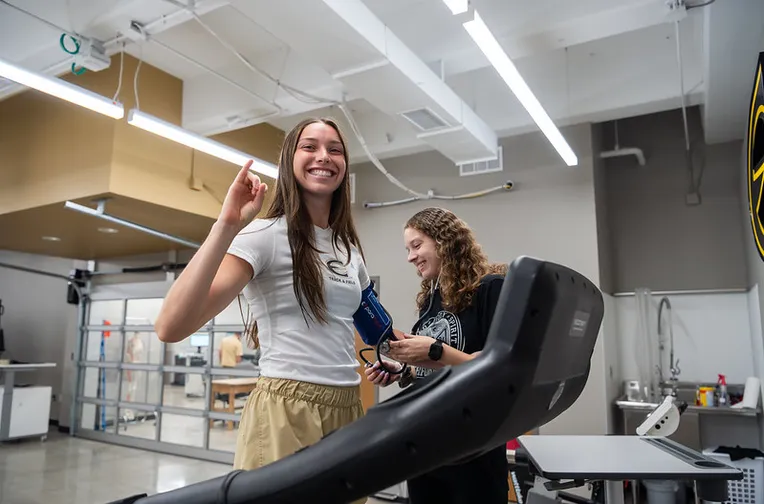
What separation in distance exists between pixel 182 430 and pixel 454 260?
6.54 meters

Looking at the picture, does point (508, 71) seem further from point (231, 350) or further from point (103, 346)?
point (103, 346)

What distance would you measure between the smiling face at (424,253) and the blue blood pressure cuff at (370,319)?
2.93ft

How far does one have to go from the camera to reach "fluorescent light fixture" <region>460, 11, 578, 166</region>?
2.63 meters

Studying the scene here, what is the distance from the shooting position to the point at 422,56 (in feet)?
13.4

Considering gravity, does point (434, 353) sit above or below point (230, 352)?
above

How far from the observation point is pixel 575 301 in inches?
20.6

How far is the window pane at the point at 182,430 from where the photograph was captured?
22.1 feet

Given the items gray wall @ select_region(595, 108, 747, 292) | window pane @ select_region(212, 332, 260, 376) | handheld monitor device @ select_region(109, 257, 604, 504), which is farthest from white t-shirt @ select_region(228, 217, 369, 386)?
window pane @ select_region(212, 332, 260, 376)

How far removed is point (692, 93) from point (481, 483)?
4119 mm

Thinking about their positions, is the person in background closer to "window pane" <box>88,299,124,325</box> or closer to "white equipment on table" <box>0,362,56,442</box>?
"window pane" <box>88,299,124,325</box>

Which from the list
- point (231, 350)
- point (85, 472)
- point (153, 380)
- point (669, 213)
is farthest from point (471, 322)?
point (153, 380)

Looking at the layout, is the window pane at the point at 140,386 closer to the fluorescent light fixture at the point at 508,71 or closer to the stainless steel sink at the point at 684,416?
the stainless steel sink at the point at 684,416

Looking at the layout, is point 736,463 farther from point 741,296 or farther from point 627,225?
point 627,225

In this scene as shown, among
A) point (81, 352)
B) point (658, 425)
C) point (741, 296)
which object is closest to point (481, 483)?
point (658, 425)
